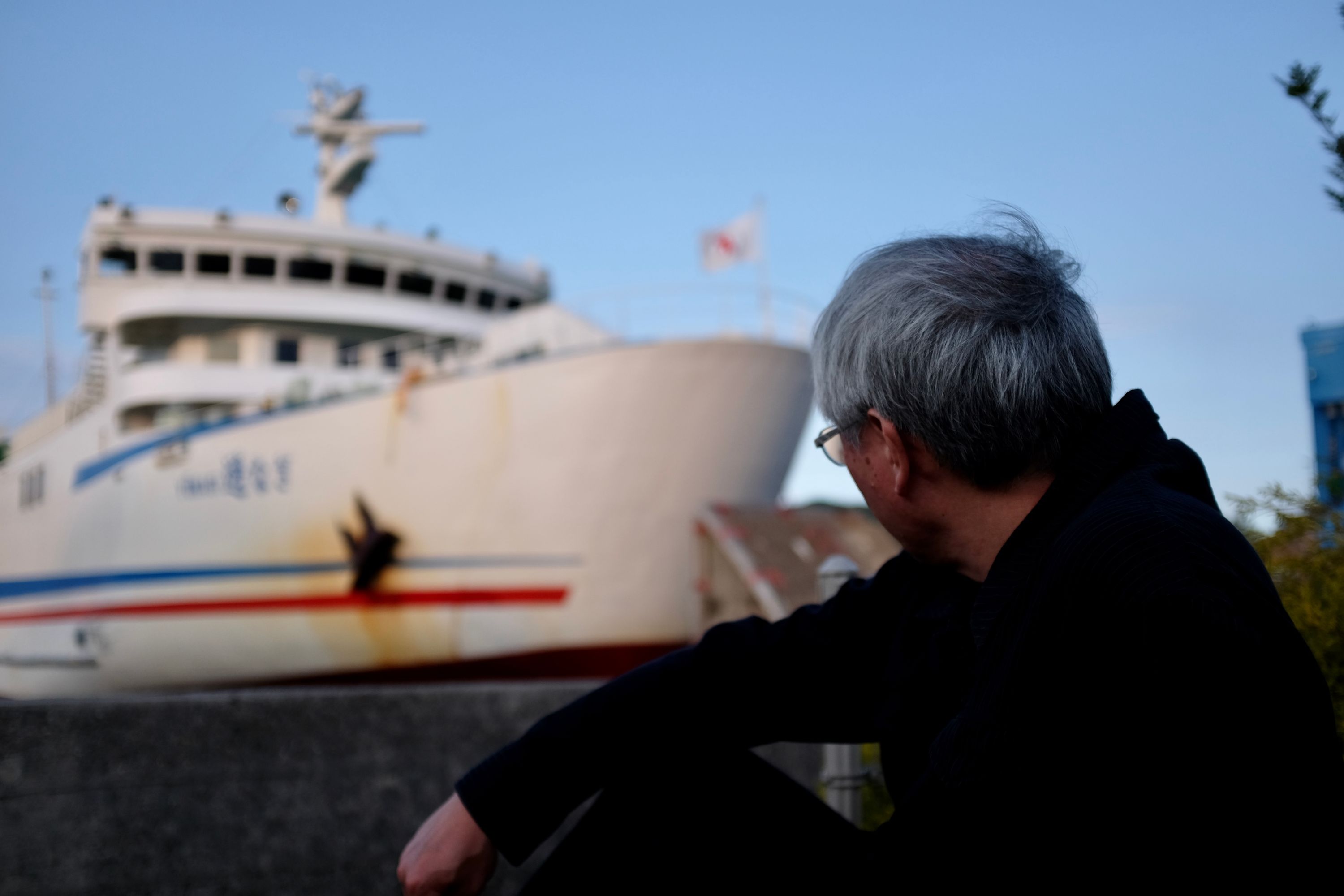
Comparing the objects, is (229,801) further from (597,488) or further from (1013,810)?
(597,488)

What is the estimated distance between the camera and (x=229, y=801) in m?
2.62

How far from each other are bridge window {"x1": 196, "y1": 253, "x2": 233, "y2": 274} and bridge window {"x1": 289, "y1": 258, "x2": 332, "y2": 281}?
809 millimetres

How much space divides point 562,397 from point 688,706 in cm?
750

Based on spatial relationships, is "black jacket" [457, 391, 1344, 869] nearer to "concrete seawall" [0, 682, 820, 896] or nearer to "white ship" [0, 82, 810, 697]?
"concrete seawall" [0, 682, 820, 896]

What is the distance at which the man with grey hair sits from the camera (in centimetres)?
78

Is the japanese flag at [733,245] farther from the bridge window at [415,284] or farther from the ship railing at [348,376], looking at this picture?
the bridge window at [415,284]

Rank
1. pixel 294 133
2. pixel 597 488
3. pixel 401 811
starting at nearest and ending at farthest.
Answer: pixel 401 811
pixel 597 488
pixel 294 133

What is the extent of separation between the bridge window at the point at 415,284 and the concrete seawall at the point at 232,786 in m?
9.85

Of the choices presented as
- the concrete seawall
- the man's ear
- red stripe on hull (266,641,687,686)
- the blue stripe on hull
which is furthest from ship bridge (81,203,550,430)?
the man's ear

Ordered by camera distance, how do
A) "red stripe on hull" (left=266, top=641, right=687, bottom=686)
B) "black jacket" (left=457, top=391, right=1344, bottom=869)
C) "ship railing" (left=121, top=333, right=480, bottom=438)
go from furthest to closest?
1. "ship railing" (left=121, top=333, right=480, bottom=438)
2. "red stripe on hull" (left=266, top=641, right=687, bottom=686)
3. "black jacket" (left=457, top=391, right=1344, bottom=869)

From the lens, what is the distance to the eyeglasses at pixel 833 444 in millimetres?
1266

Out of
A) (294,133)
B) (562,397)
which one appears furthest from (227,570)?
(294,133)

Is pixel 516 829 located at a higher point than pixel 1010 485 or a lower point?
lower

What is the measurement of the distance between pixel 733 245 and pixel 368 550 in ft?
14.3
